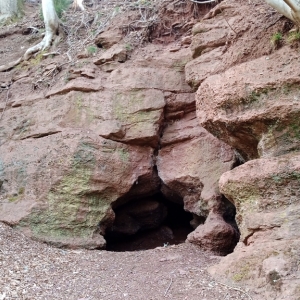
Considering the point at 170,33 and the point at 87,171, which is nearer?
the point at 87,171

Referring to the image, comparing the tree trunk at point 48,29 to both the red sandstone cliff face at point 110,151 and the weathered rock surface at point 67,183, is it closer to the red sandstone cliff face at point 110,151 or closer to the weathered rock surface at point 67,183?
the red sandstone cliff face at point 110,151

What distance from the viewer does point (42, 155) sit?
735 cm

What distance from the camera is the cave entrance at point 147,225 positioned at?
8.36 m

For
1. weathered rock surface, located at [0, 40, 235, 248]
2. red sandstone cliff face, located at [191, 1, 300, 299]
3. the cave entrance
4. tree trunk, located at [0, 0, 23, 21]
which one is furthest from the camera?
tree trunk, located at [0, 0, 23, 21]

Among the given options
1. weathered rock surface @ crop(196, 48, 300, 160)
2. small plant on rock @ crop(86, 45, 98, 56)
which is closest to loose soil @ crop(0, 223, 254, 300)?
weathered rock surface @ crop(196, 48, 300, 160)

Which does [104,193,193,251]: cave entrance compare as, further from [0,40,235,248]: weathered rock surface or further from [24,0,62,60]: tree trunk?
[24,0,62,60]: tree trunk

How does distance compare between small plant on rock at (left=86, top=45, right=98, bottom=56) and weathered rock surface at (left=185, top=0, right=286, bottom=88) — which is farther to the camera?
small plant on rock at (left=86, top=45, right=98, bottom=56)

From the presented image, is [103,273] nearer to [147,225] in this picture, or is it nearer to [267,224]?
[267,224]

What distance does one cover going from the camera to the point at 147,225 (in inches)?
343

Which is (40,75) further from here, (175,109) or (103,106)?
(175,109)

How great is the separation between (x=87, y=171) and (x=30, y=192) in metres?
1.05

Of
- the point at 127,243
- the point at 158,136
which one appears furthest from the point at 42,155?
the point at 127,243

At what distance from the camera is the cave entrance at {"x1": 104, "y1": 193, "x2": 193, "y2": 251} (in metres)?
8.36

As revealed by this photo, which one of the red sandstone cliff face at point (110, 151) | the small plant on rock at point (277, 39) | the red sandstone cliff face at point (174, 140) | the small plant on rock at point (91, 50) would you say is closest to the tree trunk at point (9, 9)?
the red sandstone cliff face at point (174, 140)
